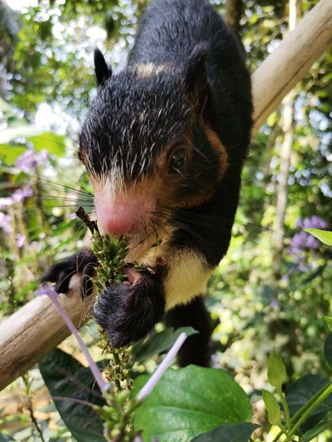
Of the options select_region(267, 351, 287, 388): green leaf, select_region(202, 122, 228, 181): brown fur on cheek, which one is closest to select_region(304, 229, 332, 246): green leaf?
select_region(267, 351, 287, 388): green leaf

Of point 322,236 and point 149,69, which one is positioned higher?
point 149,69

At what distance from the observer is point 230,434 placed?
537mm

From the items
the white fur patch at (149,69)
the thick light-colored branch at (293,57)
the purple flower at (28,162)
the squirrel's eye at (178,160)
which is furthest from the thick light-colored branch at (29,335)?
the thick light-colored branch at (293,57)

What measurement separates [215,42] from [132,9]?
1.70m

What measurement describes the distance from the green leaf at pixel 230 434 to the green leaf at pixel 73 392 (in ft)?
0.85

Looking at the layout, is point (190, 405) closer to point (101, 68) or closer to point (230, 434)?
point (230, 434)

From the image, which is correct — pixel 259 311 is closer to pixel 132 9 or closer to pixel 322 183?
pixel 322 183

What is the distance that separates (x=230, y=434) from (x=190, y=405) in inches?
6.1

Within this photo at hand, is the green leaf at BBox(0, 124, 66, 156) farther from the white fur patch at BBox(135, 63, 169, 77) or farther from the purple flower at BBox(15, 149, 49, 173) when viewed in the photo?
the white fur patch at BBox(135, 63, 169, 77)

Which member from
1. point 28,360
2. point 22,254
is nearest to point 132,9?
point 22,254

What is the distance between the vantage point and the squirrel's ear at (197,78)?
103 cm

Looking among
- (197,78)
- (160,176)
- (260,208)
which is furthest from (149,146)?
(260,208)

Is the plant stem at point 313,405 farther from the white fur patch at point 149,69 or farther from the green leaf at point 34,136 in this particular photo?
the green leaf at point 34,136

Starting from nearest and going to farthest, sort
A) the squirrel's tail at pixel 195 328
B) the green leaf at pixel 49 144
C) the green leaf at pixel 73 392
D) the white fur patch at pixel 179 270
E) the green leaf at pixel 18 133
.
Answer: the green leaf at pixel 73 392
the white fur patch at pixel 179 270
the green leaf at pixel 18 133
the squirrel's tail at pixel 195 328
the green leaf at pixel 49 144
